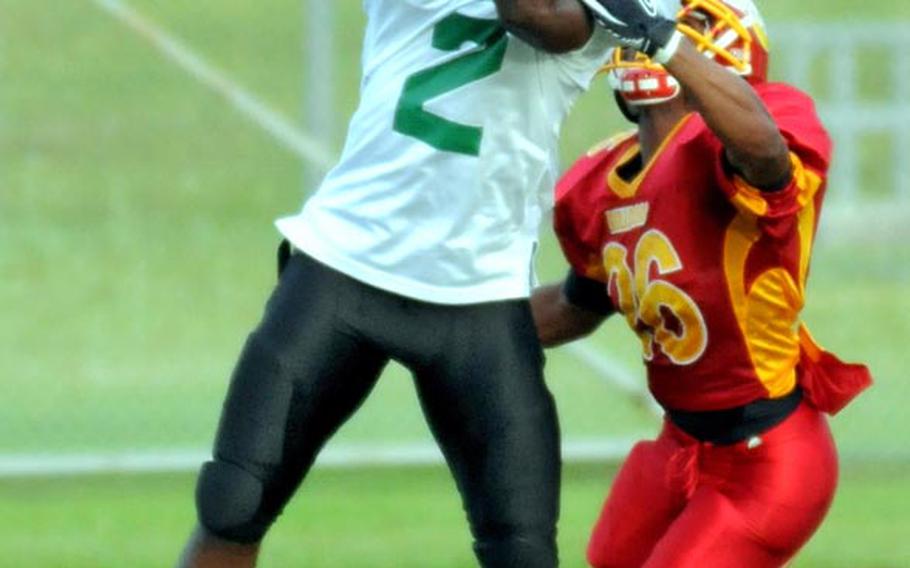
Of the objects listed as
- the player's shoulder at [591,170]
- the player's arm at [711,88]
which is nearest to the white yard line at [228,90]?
the player's shoulder at [591,170]

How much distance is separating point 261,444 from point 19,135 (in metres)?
4.61

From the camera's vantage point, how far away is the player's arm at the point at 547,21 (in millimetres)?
4578

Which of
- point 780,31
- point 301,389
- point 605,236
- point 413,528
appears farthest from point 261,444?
point 780,31

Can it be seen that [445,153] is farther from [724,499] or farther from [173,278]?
[173,278]

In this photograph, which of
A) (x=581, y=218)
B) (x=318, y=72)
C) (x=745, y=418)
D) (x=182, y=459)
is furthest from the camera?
(x=318, y=72)

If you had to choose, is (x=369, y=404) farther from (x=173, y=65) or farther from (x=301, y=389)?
(x=301, y=389)

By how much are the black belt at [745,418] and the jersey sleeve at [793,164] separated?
40 centimetres

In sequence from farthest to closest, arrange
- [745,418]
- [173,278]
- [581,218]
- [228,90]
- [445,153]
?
1. [173,278]
2. [228,90]
3. [581,218]
4. [745,418]
5. [445,153]

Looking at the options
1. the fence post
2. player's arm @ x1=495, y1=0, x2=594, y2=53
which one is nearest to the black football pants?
player's arm @ x1=495, y1=0, x2=594, y2=53

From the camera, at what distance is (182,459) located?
8891 mm

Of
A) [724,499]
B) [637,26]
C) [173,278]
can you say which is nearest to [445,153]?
[637,26]

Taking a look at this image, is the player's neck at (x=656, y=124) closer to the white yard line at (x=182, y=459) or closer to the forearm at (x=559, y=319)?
the forearm at (x=559, y=319)

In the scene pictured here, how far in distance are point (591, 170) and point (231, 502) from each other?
3.24 ft

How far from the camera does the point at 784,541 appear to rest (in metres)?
4.98
